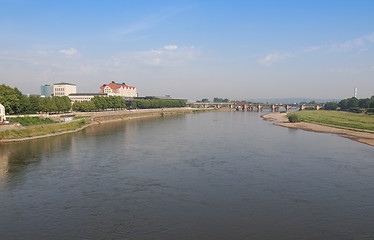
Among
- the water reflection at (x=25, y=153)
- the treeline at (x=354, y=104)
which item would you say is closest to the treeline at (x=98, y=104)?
the water reflection at (x=25, y=153)

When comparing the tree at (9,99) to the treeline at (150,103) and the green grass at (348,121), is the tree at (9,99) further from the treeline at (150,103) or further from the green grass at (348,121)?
the treeline at (150,103)

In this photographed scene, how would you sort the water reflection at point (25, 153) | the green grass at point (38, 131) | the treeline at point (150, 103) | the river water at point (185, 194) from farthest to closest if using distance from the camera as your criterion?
1. the treeline at point (150, 103)
2. the green grass at point (38, 131)
3. the water reflection at point (25, 153)
4. the river water at point (185, 194)

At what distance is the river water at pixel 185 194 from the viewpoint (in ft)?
55.2

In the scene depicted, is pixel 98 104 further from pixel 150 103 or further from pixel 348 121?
pixel 348 121

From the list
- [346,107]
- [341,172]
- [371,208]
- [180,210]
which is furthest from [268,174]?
[346,107]

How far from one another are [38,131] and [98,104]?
58848 mm

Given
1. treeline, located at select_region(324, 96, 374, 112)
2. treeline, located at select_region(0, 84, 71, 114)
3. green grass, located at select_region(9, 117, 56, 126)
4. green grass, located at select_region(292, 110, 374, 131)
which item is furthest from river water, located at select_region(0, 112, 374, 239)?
treeline, located at select_region(324, 96, 374, 112)

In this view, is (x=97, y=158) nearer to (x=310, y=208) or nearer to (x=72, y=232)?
(x=72, y=232)

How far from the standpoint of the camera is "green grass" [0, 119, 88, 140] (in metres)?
46.0

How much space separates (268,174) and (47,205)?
19.8 meters

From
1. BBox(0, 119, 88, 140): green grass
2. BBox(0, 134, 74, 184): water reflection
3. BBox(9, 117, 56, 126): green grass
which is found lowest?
BBox(0, 134, 74, 184): water reflection

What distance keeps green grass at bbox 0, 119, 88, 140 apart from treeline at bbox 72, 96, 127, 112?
3550cm

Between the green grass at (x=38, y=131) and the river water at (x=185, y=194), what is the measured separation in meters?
9.96

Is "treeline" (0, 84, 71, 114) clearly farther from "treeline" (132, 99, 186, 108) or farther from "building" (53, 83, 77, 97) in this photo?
"building" (53, 83, 77, 97)
